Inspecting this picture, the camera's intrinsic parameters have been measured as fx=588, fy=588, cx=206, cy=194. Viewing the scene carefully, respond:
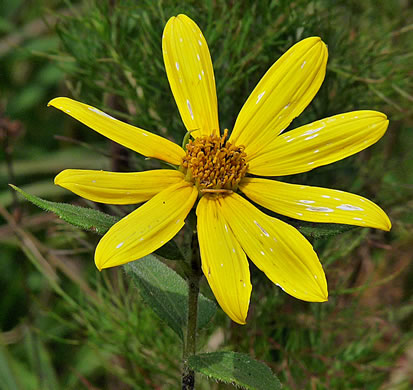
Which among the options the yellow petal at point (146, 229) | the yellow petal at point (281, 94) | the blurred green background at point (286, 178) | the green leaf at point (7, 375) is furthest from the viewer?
the green leaf at point (7, 375)

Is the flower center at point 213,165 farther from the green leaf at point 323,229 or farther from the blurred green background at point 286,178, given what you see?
the blurred green background at point 286,178

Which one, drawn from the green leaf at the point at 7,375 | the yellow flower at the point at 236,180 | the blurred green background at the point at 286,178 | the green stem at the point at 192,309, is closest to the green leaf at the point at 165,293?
the green stem at the point at 192,309

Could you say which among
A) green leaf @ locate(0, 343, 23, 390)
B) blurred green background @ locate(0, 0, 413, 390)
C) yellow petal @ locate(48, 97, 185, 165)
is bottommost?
green leaf @ locate(0, 343, 23, 390)

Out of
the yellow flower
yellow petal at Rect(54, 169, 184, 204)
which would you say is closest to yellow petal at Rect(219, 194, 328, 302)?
the yellow flower

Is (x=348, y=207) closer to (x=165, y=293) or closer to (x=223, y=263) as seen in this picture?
(x=223, y=263)

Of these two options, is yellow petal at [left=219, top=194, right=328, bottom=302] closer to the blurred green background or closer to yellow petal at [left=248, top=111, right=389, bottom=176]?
yellow petal at [left=248, top=111, right=389, bottom=176]

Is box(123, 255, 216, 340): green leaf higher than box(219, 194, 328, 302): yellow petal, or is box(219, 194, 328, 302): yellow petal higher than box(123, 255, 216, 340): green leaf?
box(219, 194, 328, 302): yellow petal
